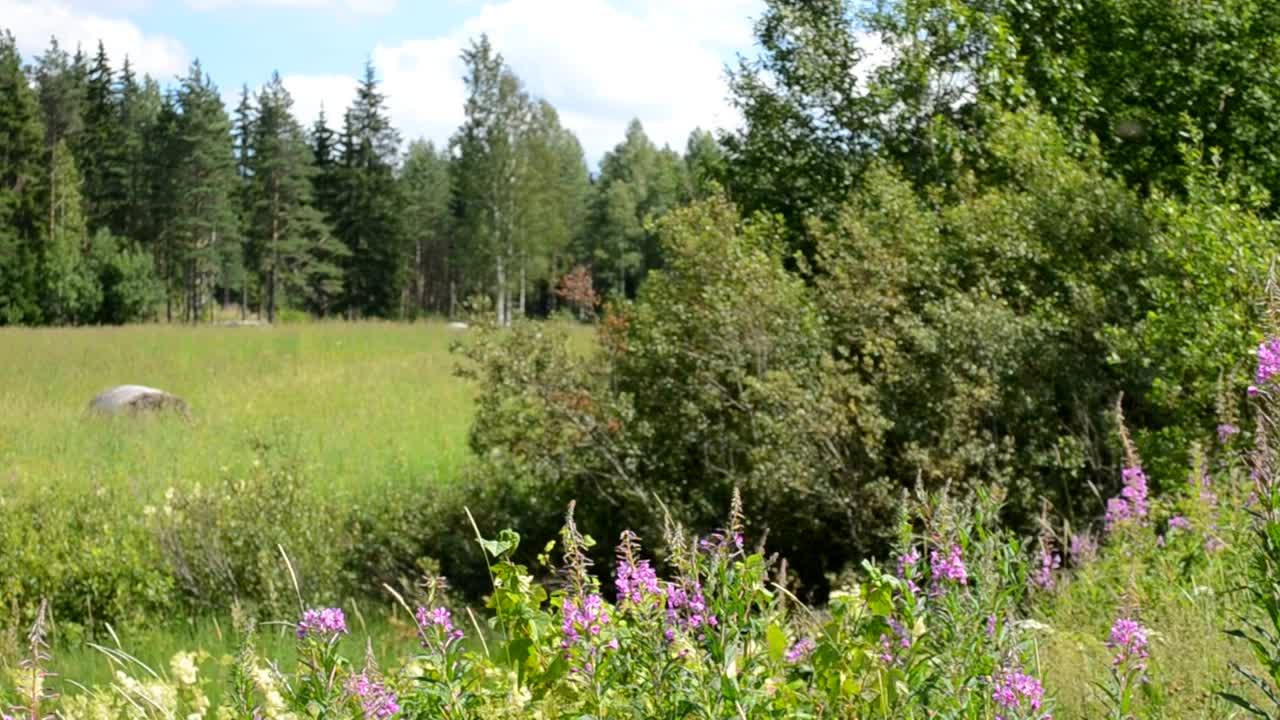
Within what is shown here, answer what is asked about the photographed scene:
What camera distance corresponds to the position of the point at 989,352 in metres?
9.12

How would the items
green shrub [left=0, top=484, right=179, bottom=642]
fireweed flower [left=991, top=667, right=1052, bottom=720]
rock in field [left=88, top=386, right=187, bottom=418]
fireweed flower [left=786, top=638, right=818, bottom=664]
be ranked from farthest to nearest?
rock in field [left=88, top=386, right=187, bottom=418] < green shrub [left=0, top=484, right=179, bottom=642] < fireweed flower [left=786, top=638, right=818, bottom=664] < fireweed flower [left=991, top=667, right=1052, bottom=720]

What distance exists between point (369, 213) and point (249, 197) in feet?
20.6

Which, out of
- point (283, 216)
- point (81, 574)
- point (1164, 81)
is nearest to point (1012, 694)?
point (81, 574)

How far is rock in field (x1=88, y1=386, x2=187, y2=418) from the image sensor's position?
17672 millimetres

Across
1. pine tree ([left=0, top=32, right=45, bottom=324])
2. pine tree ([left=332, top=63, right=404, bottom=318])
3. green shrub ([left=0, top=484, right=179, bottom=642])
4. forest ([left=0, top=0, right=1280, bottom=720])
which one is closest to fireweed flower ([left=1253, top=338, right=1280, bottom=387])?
forest ([left=0, top=0, right=1280, bottom=720])

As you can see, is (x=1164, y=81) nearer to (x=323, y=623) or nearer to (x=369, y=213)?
(x=323, y=623)

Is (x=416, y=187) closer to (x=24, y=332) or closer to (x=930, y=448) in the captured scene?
(x=24, y=332)

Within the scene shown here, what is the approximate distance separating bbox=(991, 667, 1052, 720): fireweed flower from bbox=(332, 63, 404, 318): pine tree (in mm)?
59966

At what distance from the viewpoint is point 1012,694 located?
2.65 m

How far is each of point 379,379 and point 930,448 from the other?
15676mm

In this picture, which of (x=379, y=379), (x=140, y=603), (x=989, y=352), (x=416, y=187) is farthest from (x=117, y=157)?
(x=989, y=352)

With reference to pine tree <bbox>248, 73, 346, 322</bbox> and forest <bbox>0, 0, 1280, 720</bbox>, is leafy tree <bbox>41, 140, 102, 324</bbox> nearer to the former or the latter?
pine tree <bbox>248, 73, 346, 322</bbox>

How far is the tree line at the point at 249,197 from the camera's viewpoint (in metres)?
45.3

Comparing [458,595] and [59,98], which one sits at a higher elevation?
[59,98]
